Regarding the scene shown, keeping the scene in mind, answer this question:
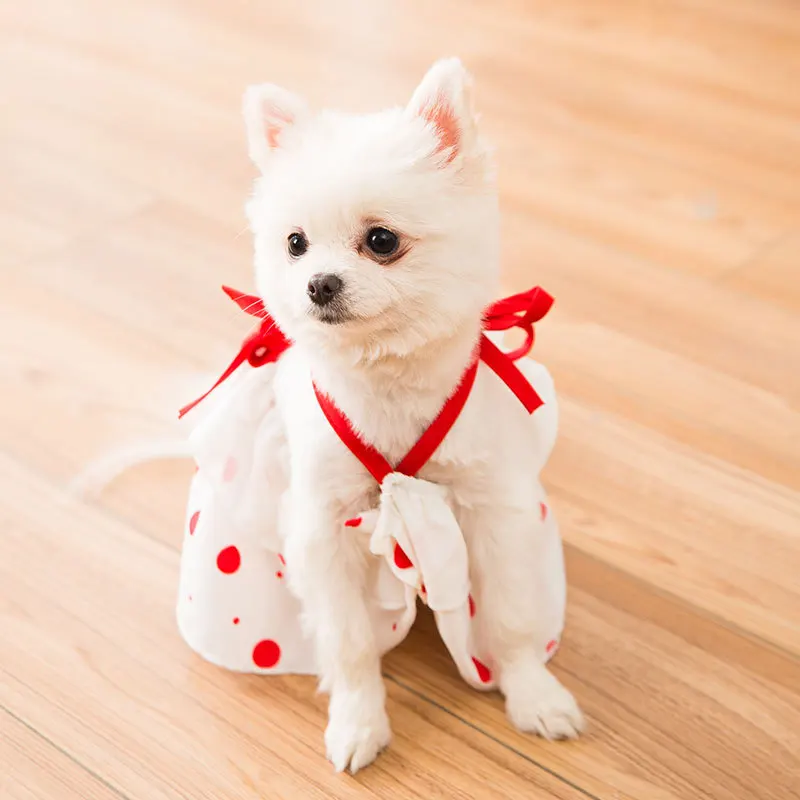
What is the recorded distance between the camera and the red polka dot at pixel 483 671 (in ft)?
3.94

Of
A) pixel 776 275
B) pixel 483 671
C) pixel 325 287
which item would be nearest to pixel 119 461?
pixel 483 671

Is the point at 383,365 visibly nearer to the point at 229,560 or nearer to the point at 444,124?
the point at 444,124

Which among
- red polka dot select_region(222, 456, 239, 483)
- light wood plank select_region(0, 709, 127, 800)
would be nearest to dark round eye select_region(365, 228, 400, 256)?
red polka dot select_region(222, 456, 239, 483)

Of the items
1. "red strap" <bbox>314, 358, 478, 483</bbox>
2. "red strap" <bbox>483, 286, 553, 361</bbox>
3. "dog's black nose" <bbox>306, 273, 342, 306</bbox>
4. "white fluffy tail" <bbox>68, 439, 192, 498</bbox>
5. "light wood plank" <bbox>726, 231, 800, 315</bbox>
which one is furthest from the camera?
"light wood plank" <bbox>726, 231, 800, 315</bbox>

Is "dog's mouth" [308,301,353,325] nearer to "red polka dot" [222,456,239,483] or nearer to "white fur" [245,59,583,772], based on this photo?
"white fur" [245,59,583,772]

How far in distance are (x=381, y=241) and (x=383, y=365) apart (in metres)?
0.12

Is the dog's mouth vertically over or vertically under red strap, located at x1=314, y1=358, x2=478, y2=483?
over

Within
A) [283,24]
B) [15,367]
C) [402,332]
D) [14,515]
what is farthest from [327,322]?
[283,24]

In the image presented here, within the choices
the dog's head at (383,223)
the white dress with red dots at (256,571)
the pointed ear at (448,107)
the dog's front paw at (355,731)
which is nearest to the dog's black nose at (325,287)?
the dog's head at (383,223)

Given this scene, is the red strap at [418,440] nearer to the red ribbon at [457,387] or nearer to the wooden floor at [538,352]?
the red ribbon at [457,387]

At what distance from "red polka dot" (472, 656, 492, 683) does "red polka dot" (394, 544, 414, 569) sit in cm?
17

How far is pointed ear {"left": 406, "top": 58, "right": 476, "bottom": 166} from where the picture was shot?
0.94 m

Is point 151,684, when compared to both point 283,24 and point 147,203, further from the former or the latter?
point 283,24

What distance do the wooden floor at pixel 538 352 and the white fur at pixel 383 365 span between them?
8 cm
